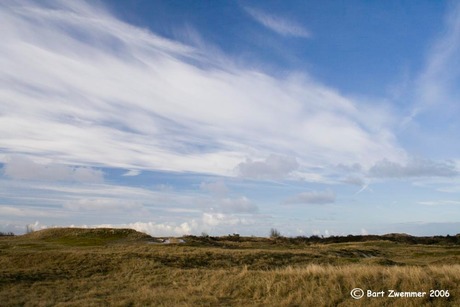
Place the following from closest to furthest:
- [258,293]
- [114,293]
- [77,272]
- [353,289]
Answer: [353,289] → [258,293] → [114,293] → [77,272]

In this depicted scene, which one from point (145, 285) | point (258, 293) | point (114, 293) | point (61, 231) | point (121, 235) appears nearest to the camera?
point (258, 293)

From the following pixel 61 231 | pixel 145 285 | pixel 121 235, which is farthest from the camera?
pixel 61 231

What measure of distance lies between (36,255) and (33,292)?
15.4 m

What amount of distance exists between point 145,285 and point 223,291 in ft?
19.6

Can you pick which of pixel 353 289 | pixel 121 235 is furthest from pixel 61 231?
pixel 353 289

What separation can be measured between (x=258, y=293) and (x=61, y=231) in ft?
169

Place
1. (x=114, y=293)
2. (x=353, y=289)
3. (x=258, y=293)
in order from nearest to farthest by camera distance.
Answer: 1. (x=353, y=289)
2. (x=258, y=293)
3. (x=114, y=293)

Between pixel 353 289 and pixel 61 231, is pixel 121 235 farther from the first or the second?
pixel 353 289

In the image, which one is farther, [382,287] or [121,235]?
[121,235]

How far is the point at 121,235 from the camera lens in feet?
190

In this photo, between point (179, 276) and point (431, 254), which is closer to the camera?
point (179, 276)

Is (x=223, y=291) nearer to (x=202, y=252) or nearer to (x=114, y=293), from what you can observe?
(x=114, y=293)

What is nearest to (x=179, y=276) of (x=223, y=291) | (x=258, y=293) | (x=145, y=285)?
(x=145, y=285)

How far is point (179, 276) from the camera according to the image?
82.2 ft
